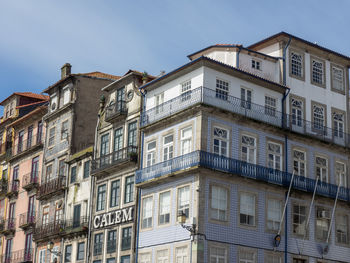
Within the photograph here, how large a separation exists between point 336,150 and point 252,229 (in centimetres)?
880

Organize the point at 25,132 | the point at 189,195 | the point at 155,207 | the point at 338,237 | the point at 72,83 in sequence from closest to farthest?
the point at 189,195
the point at 155,207
the point at 338,237
the point at 72,83
the point at 25,132

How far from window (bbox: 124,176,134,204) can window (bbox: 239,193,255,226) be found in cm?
707

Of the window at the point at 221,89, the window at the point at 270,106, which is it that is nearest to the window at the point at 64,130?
the window at the point at 221,89

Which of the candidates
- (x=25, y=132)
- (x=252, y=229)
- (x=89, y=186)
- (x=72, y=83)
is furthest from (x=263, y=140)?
(x=25, y=132)

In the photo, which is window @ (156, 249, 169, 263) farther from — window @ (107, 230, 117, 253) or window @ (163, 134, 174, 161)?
window @ (107, 230, 117, 253)

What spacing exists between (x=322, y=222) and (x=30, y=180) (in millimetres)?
22853

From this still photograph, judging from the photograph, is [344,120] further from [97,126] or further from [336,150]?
[97,126]

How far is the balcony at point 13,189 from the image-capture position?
175 ft

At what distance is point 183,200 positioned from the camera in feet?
113

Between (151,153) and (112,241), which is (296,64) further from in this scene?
(112,241)

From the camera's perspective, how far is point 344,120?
138 ft

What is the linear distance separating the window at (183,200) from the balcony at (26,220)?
17956 millimetres

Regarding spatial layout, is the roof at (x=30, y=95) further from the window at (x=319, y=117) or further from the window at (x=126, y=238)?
the window at (x=319, y=117)

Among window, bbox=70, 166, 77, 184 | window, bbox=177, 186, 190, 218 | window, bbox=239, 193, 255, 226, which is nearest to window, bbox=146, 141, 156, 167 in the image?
window, bbox=177, 186, 190, 218
